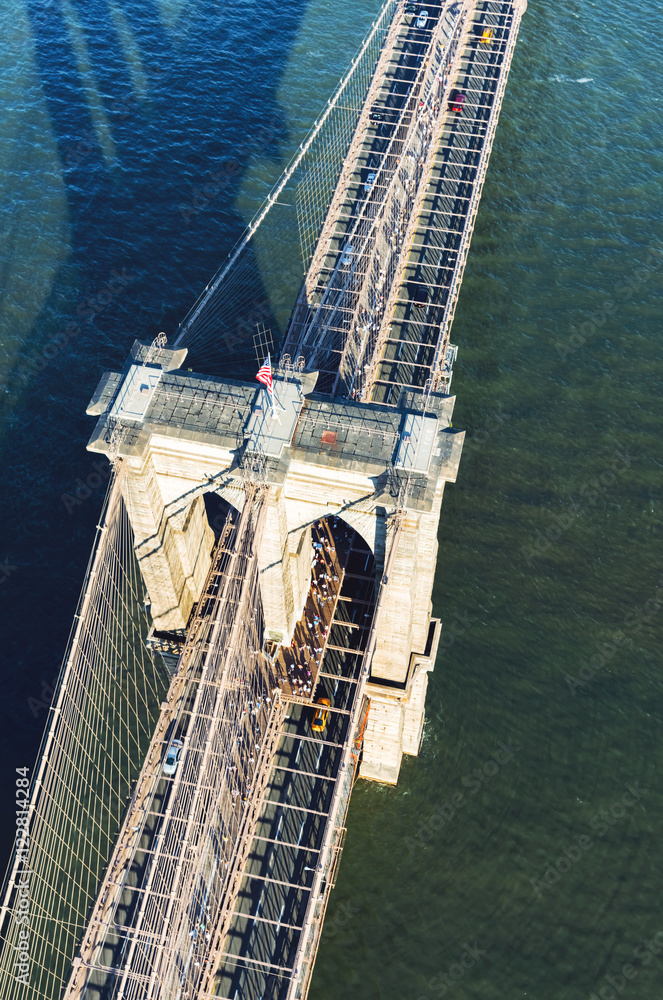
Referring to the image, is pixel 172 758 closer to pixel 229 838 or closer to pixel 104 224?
pixel 229 838

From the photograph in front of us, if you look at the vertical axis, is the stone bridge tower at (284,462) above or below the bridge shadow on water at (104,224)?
below

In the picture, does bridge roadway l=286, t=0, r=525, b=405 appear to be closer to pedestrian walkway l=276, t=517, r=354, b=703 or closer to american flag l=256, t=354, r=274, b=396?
pedestrian walkway l=276, t=517, r=354, b=703

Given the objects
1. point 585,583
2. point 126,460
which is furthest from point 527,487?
point 126,460

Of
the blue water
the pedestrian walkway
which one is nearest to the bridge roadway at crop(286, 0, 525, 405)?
the pedestrian walkway

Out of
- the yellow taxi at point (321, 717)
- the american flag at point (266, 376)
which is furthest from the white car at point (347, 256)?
the yellow taxi at point (321, 717)

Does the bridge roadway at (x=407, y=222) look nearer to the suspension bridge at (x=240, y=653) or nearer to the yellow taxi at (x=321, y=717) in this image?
the suspension bridge at (x=240, y=653)

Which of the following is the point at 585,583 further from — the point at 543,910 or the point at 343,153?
the point at 343,153
